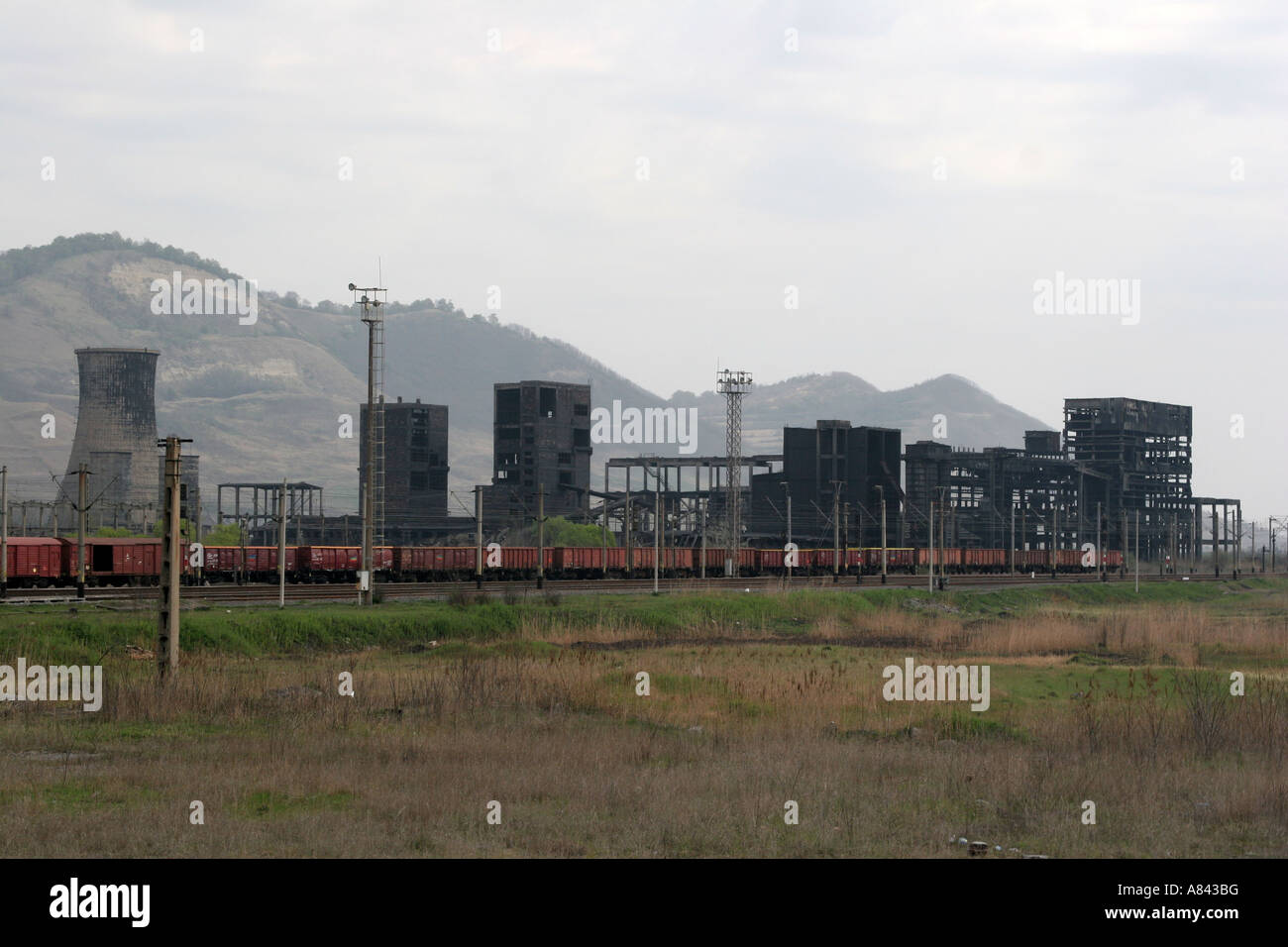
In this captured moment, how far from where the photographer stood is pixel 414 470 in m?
171

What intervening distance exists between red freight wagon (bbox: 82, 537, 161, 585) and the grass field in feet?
89.6

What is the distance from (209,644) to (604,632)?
595 inches

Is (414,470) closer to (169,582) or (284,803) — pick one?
(169,582)

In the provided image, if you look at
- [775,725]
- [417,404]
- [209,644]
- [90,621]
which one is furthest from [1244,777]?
[417,404]

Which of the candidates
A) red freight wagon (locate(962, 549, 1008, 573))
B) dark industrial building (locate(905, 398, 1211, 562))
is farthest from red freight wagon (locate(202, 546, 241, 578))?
dark industrial building (locate(905, 398, 1211, 562))

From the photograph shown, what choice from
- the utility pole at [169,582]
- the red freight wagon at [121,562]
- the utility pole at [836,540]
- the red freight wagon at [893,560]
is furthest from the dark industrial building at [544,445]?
the utility pole at [169,582]

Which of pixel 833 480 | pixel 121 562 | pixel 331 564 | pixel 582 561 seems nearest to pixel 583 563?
pixel 582 561

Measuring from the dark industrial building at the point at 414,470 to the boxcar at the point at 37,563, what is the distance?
3785 inches

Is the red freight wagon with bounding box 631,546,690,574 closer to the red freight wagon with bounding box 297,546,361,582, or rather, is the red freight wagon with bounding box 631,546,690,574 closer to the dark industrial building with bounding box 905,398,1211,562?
the red freight wagon with bounding box 297,546,361,582

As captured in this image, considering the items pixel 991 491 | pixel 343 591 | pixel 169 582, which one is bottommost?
pixel 343 591

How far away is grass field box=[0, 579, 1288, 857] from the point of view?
1606cm
